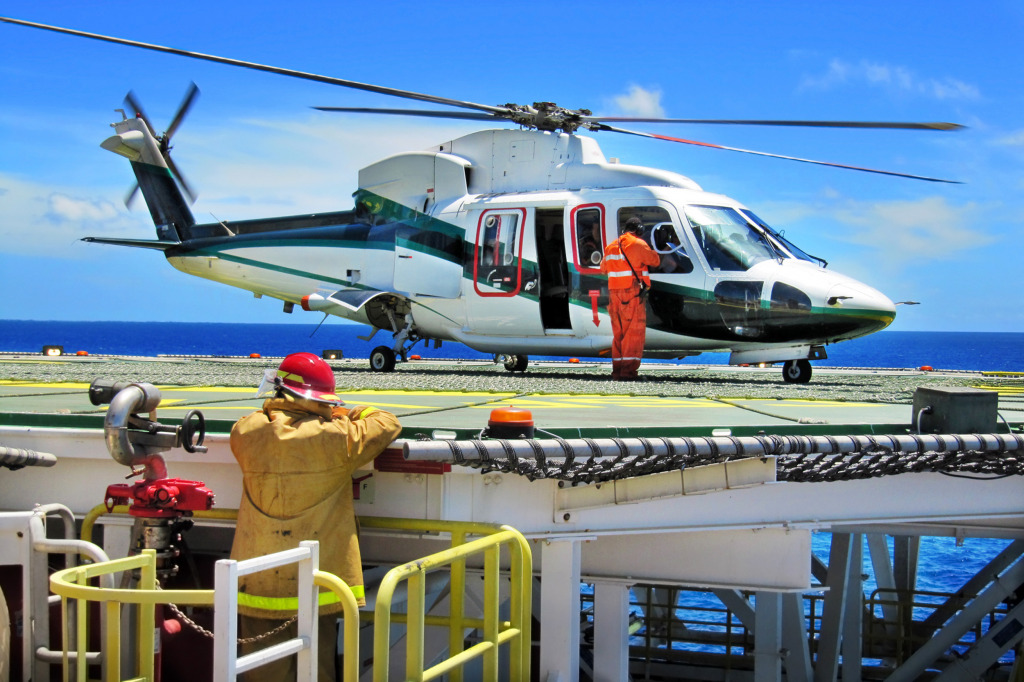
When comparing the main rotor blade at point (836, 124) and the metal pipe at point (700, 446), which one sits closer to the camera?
the metal pipe at point (700, 446)

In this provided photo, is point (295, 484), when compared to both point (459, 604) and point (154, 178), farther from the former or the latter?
point (154, 178)

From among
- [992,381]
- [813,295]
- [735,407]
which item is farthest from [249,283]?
[992,381]

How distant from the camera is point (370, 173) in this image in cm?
1384

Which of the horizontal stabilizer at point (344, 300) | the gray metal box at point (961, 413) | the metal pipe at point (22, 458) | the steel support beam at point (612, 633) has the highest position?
the horizontal stabilizer at point (344, 300)

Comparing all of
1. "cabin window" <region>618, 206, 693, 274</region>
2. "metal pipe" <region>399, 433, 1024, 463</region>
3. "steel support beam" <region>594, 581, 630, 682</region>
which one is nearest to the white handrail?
"metal pipe" <region>399, 433, 1024, 463</region>

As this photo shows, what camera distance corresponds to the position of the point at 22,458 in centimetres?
530

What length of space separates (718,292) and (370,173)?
5.54m

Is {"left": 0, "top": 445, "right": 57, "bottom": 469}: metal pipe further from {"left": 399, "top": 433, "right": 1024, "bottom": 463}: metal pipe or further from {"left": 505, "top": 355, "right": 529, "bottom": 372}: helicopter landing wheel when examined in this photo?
{"left": 505, "top": 355, "right": 529, "bottom": 372}: helicopter landing wheel

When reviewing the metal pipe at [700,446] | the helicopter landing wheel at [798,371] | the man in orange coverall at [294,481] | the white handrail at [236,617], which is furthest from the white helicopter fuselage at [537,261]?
the white handrail at [236,617]

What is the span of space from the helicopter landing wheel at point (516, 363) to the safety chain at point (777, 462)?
8462 millimetres

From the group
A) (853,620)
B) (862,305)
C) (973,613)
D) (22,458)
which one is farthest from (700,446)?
(853,620)

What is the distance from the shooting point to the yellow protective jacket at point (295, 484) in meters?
4.61

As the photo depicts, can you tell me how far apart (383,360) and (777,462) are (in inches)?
344

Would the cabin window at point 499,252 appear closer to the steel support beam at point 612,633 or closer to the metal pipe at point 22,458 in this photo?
the steel support beam at point 612,633
